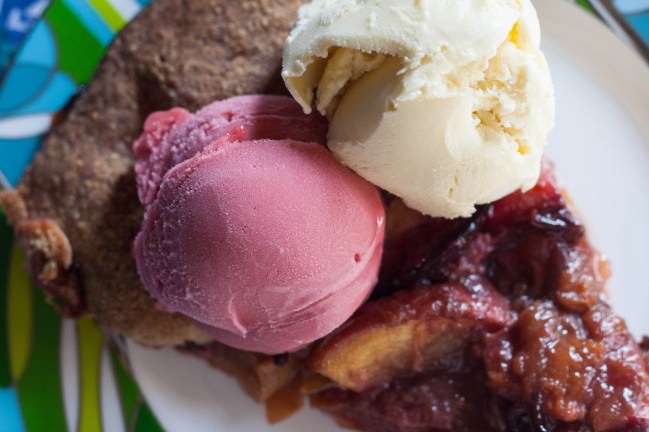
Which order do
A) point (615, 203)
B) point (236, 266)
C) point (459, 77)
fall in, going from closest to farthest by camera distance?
point (459, 77) < point (236, 266) < point (615, 203)

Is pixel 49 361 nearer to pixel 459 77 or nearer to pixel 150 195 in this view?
pixel 150 195

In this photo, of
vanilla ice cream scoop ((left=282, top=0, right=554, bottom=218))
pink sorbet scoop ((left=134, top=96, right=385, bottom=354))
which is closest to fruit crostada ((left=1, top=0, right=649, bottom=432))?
pink sorbet scoop ((left=134, top=96, right=385, bottom=354))

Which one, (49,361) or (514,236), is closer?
(514,236)

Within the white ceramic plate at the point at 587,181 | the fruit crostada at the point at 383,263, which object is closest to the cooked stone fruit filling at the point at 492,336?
the fruit crostada at the point at 383,263

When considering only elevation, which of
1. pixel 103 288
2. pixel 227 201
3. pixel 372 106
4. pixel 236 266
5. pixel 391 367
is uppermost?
pixel 372 106

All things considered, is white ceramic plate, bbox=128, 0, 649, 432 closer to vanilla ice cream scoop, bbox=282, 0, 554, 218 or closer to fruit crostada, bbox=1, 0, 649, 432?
fruit crostada, bbox=1, 0, 649, 432

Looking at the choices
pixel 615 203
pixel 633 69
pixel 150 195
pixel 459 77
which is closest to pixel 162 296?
pixel 150 195

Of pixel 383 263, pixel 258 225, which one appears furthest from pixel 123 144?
pixel 383 263

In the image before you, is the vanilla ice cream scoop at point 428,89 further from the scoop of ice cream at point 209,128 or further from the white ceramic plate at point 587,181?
the white ceramic plate at point 587,181
